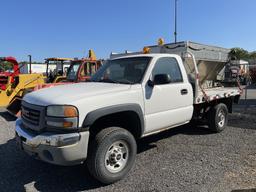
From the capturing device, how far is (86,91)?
421 cm

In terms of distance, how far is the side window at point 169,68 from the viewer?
5080mm

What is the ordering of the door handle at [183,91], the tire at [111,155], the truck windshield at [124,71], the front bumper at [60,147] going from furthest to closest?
the door handle at [183,91] → the truck windshield at [124,71] → the tire at [111,155] → the front bumper at [60,147]

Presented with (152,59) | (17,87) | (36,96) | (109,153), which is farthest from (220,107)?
(17,87)

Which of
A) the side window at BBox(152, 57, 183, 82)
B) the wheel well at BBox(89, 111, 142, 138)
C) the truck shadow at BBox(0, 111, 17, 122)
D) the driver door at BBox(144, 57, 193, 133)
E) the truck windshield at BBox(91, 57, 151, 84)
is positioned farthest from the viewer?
the truck shadow at BBox(0, 111, 17, 122)

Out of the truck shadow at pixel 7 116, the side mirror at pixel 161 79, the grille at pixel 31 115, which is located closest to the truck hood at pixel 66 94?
the grille at pixel 31 115

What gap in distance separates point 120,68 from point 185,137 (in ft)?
8.55

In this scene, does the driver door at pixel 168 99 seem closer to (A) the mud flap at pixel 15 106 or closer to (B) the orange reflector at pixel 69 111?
(B) the orange reflector at pixel 69 111

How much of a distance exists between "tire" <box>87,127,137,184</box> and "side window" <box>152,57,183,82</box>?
4.52ft

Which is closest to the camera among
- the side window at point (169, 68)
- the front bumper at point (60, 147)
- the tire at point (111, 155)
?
the front bumper at point (60, 147)

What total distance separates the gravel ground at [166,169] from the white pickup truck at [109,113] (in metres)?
0.46

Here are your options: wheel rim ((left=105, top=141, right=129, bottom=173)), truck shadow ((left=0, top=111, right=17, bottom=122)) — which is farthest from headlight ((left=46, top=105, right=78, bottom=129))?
truck shadow ((left=0, top=111, right=17, bottom=122))

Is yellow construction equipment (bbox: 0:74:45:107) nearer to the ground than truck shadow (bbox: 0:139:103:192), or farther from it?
farther from it

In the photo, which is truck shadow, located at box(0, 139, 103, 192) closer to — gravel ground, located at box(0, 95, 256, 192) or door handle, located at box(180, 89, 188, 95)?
gravel ground, located at box(0, 95, 256, 192)

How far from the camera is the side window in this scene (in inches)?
200
